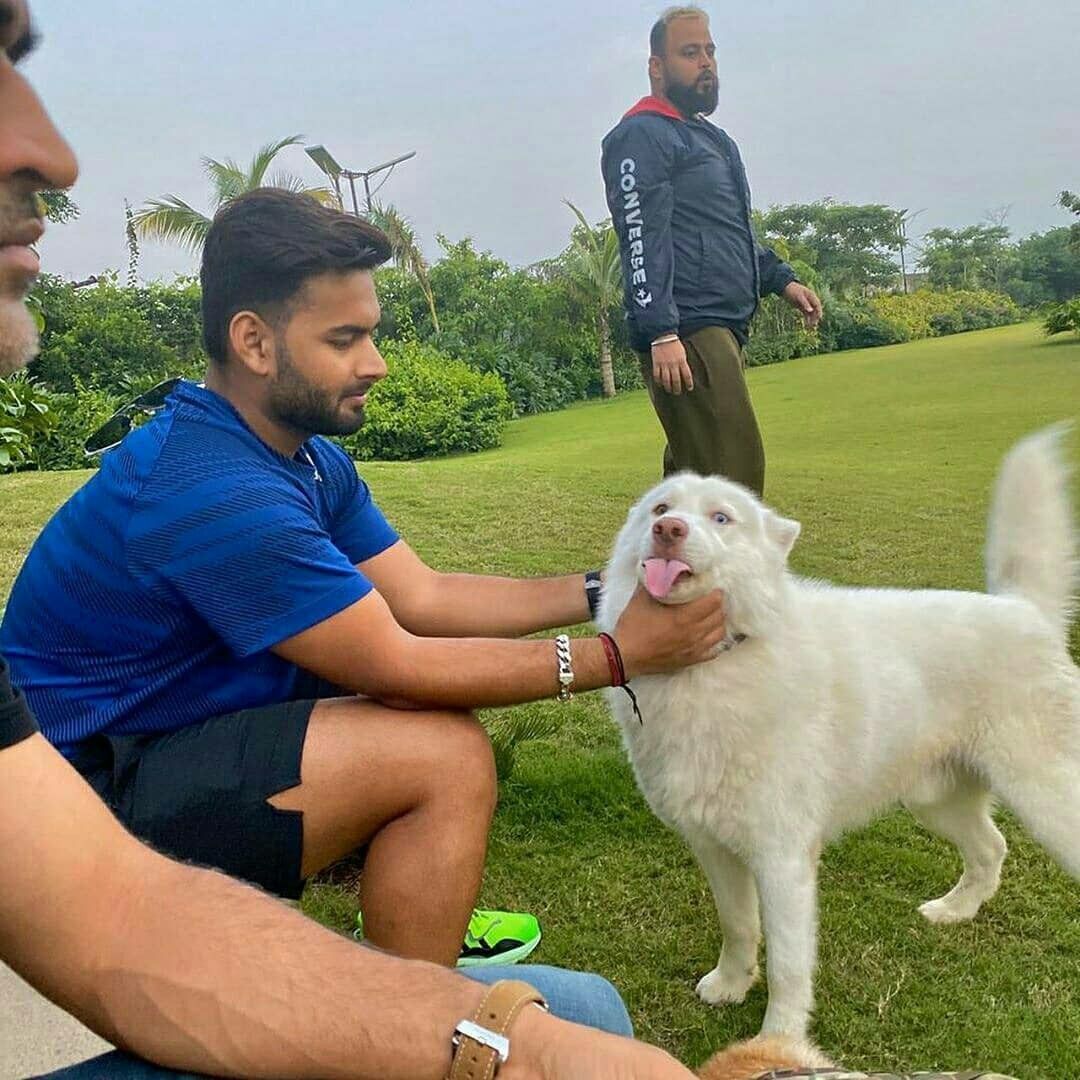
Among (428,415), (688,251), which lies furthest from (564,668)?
(428,415)

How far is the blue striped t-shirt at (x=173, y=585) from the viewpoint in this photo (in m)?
1.88

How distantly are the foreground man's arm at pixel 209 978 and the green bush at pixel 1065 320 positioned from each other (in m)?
26.6

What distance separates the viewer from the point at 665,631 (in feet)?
7.11

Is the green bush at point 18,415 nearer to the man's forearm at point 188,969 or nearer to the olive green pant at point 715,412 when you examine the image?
the olive green pant at point 715,412

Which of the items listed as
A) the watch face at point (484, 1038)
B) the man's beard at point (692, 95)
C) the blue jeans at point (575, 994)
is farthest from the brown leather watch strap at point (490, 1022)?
the man's beard at point (692, 95)

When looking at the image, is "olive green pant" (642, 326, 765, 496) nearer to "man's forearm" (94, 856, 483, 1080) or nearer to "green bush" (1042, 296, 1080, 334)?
"man's forearm" (94, 856, 483, 1080)

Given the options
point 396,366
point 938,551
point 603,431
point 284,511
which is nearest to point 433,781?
point 284,511

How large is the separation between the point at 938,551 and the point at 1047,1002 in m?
5.04

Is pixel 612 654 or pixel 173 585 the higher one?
pixel 173 585

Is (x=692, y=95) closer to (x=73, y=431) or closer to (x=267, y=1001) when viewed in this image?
(x=267, y=1001)

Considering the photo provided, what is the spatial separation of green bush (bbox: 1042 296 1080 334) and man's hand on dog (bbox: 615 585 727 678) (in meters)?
25.3

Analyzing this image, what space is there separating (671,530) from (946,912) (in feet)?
5.07

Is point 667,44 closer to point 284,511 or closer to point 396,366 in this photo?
point 284,511

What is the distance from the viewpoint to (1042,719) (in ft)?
8.23
